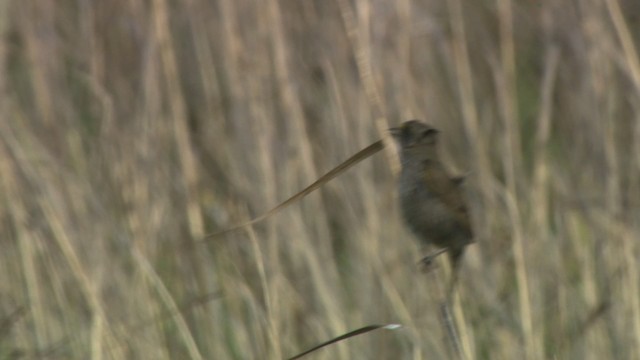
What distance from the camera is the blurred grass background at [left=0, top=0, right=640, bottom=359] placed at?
1720 millimetres

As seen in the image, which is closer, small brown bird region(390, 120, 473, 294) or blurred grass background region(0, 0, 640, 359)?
small brown bird region(390, 120, 473, 294)

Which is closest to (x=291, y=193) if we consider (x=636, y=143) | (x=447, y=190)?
(x=636, y=143)

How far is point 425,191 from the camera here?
107 centimetres

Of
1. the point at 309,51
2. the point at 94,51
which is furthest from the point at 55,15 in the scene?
the point at 309,51

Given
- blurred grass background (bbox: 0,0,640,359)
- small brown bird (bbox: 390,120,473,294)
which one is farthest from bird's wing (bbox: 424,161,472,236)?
blurred grass background (bbox: 0,0,640,359)

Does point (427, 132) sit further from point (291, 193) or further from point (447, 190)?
point (291, 193)

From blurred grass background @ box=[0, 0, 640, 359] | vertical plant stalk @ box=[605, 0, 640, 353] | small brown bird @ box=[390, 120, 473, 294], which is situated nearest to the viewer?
small brown bird @ box=[390, 120, 473, 294]

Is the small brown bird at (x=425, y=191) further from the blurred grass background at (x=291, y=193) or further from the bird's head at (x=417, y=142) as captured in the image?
the blurred grass background at (x=291, y=193)

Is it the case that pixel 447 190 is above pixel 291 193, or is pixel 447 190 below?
below

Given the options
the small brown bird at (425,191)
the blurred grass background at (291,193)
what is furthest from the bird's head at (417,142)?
the blurred grass background at (291,193)

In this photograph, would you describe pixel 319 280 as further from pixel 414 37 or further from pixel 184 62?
pixel 184 62

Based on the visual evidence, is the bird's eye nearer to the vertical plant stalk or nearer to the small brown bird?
the small brown bird

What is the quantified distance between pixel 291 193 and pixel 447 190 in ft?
2.77

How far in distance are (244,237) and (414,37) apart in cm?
42
